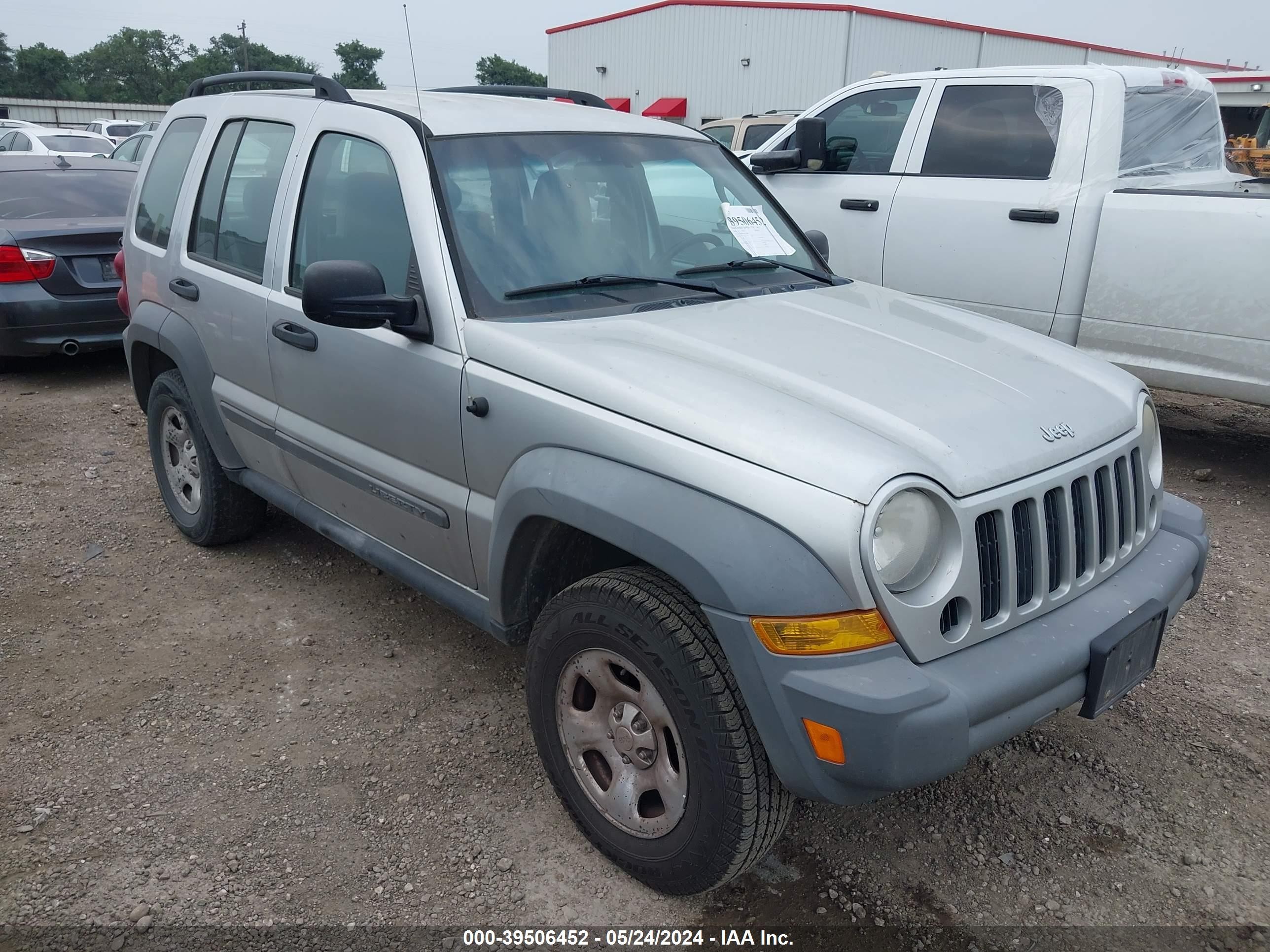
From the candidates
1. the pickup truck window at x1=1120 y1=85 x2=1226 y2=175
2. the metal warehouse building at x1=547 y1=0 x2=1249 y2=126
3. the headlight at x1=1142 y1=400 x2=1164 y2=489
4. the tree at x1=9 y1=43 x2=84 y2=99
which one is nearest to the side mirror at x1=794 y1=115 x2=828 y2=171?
the pickup truck window at x1=1120 y1=85 x2=1226 y2=175

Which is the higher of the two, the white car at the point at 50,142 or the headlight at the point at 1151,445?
the white car at the point at 50,142

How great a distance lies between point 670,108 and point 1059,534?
3412 centimetres

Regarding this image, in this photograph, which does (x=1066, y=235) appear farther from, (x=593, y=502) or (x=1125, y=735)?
(x=593, y=502)

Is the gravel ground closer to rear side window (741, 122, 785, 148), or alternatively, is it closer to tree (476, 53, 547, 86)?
rear side window (741, 122, 785, 148)

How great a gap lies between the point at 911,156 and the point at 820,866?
14.6 feet

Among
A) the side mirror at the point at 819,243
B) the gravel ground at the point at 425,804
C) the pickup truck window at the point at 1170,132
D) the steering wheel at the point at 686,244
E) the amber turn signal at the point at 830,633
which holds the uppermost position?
the pickup truck window at the point at 1170,132

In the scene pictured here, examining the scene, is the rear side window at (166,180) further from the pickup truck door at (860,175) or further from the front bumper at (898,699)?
the pickup truck door at (860,175)

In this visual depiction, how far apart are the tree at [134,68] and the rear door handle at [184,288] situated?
256 ft

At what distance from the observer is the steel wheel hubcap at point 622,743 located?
2350 mm

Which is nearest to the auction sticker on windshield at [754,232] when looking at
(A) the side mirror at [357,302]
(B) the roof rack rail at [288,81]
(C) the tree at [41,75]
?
(A) the side mirror at [357,302]

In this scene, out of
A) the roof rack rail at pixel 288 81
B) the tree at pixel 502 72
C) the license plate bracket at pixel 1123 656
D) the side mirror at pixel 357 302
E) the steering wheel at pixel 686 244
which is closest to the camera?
the license plate bracket at pixel 1123 656

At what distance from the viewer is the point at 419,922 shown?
245 cm

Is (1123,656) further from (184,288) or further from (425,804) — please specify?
(184,288)

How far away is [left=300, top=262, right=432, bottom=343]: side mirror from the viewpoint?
2664mm
